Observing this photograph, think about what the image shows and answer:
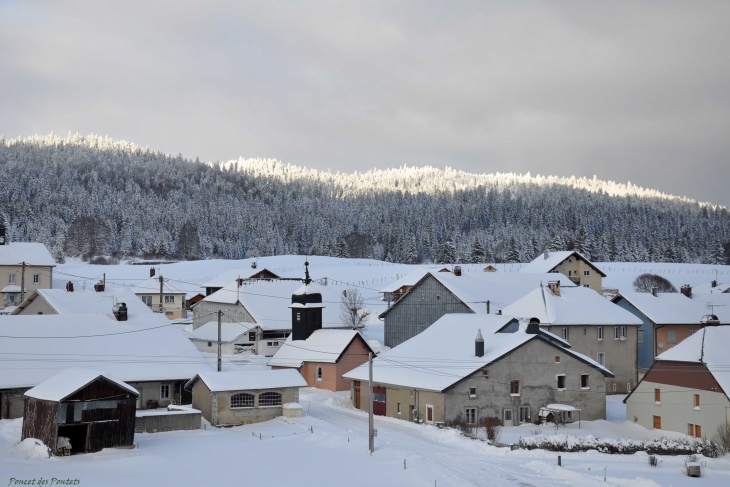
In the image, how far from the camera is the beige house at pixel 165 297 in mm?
95875

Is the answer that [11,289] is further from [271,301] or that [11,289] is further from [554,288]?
[554,288]

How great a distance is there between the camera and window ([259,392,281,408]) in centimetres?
4288

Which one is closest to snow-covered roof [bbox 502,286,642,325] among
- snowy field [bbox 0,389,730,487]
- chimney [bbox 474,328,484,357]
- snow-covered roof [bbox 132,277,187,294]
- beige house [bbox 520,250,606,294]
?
chimney [bbox 474,328,484,357]

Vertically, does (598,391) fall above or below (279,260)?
below

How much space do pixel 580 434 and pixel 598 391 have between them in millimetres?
6391

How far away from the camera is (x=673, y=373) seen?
43219 millimetres

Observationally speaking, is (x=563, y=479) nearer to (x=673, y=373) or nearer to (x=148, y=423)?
(x=673, y=373)

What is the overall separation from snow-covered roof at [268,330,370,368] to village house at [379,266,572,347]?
10.5 meters

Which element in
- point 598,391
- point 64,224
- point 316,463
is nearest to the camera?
point 316,463

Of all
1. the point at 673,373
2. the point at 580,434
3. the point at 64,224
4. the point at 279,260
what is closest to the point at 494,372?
the point at 580,434

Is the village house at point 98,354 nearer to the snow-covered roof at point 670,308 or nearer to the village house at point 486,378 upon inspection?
the village house at point 486,378

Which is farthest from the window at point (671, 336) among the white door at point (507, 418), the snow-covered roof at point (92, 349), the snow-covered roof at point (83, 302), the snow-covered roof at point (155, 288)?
the snow-covered roof at point (155, 288)

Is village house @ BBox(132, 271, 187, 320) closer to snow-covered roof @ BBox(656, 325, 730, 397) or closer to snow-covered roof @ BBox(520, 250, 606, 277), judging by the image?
snow-covered roof @ BBox(520, 250, 606, 277)

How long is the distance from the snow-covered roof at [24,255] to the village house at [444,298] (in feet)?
153
